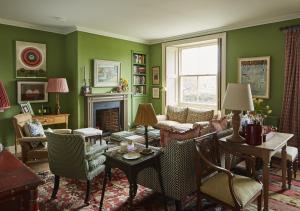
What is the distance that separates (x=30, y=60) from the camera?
505cm

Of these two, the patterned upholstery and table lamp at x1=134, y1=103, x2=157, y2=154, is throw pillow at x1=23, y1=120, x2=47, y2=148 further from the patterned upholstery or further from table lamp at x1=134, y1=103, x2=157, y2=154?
table lamp at x1=134, y1=103, x2=157, y2=154

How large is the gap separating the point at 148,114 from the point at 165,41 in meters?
4.39

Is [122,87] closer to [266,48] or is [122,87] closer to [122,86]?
[122,86]

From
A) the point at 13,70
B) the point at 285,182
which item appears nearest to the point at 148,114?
the point at 285,182

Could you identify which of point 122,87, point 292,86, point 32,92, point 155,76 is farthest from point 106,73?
point 292,86

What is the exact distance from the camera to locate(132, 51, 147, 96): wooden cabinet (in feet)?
21.7

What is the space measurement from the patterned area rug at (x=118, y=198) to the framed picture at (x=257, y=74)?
6.46 ft

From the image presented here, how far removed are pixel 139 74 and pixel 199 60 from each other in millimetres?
1752

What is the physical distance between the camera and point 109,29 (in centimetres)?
548

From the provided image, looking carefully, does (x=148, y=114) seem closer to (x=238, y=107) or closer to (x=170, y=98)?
(x=238, y=107)

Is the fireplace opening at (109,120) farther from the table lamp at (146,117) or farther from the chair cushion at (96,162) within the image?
the table lamp at (146,117)

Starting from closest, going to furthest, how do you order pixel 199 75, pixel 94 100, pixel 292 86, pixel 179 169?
pixel 179 169 < pixel 292 86 < pixel 94 100 < pixel 199 75

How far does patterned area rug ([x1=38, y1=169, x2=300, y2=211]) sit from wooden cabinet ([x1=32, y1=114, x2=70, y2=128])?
1.82 m

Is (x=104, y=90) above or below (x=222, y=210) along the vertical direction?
above
